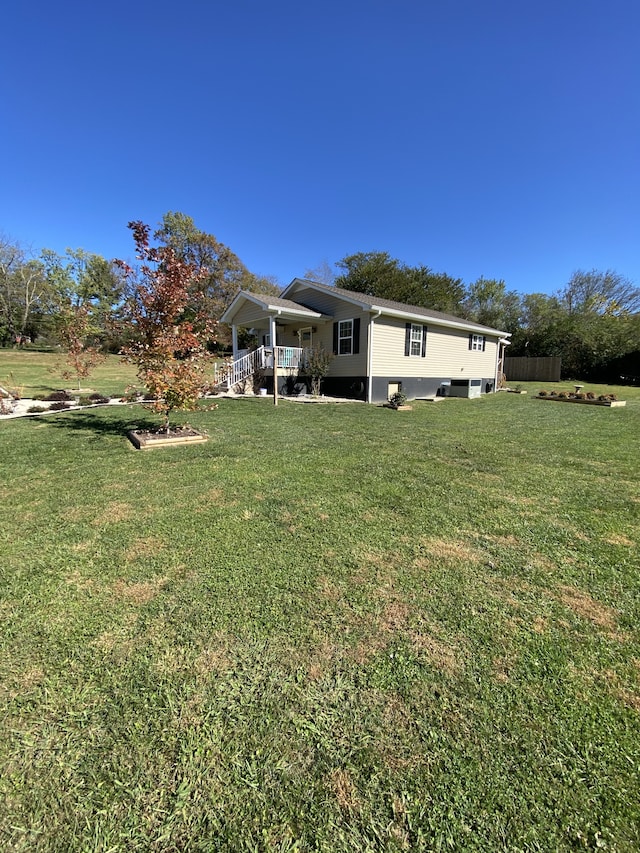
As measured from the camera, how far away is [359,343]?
12.9 meters

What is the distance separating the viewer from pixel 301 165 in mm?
17156

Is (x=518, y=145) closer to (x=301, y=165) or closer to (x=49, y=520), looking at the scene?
(x=301, y=165)

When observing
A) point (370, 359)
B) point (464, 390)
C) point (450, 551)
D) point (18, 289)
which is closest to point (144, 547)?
point (450, 551)

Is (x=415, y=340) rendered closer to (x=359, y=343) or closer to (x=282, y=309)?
(x=359, y=343)

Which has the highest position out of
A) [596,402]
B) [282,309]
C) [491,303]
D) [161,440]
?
[491,303]

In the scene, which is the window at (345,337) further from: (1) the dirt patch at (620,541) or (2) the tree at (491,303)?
(2) the tree at (491,303)

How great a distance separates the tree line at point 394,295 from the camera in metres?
24.5

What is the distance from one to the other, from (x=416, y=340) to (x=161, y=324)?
10.6 meters

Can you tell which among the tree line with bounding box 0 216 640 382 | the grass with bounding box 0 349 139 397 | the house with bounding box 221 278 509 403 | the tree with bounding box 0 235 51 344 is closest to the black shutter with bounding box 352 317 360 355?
the house with bounding box 221 278 509 403

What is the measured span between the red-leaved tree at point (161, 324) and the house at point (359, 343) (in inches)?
230

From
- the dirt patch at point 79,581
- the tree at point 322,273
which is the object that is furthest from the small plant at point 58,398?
the tree at point 322,273

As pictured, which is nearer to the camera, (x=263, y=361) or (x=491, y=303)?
(x=263, y=361)

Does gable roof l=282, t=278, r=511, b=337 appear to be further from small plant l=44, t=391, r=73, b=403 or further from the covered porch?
small plant l=44, t=391, r=73, b=403

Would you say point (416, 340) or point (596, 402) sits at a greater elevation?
point (416, 340)
